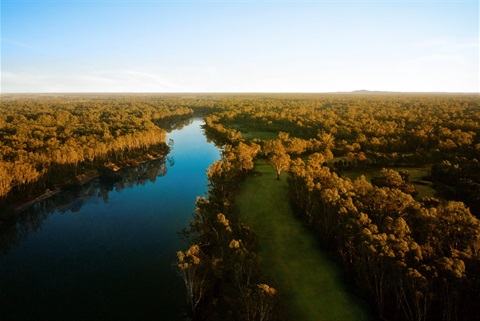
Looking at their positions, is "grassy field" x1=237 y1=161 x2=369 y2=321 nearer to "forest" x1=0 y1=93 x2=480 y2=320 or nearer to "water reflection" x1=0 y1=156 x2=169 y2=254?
"forest" x1=0 y1=93 x2=480 y2=320

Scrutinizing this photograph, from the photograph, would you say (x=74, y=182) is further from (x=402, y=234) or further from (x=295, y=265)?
(x=402, y=234)

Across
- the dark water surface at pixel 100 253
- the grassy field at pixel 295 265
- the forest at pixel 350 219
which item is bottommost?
the dark water surface at pixel 100 253

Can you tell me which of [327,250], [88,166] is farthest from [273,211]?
[88,166]

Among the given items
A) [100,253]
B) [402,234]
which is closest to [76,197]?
[100,253]

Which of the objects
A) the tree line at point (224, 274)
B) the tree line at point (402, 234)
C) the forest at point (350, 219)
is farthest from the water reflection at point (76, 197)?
the tree line at point (402, 234)

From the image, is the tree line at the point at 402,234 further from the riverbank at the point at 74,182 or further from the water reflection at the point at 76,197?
the riverbank at the point at 74,182

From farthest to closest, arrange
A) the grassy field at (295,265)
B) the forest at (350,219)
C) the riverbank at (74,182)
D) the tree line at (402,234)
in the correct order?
the riverbank at (74,182)
the grassy field at (295,265)
the forest at (350,219)
the tree line at (402,234)
